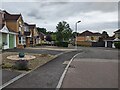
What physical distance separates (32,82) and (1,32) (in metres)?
23.3

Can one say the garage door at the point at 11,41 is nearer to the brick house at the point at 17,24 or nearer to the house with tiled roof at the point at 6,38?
the house with tiled roof at the point at 6,38

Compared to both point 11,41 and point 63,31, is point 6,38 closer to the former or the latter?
point 11,41

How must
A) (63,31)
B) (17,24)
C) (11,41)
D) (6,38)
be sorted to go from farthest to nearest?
(63,31) < (17,24) < (11,41) < (6,38)

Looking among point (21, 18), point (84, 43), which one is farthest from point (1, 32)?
point (84, 43)

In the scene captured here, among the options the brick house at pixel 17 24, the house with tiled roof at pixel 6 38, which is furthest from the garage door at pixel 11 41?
the brick house at pixel 17 24

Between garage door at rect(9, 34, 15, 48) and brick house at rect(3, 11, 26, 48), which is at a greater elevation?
brick house at rect(3, 11, 26, 48)

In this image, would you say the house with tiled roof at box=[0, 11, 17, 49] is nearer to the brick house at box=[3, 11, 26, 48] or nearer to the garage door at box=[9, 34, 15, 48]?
the garage door at box=[9, 34, 15, 48]

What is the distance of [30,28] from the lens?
59531 mm

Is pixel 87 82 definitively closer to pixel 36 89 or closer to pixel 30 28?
pixel 36 89

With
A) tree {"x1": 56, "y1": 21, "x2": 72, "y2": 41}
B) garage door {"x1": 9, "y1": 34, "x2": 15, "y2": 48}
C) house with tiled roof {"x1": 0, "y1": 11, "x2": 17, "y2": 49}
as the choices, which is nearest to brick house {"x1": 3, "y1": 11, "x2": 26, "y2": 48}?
house with tiled roof {"x1": 0, "y1": 11, "x2": 17, "y2": 49}

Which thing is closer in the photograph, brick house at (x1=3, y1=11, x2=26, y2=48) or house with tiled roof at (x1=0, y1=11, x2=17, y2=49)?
house with tiled roof at (x1=0, y1=11, x2=17, y2=49)

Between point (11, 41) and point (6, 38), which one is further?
point (11, 41)

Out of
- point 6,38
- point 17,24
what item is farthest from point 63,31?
point 6,38

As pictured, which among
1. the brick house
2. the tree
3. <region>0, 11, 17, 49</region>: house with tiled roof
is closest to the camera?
<region>0, 11, 17, 49</region>: house with tiled roof
